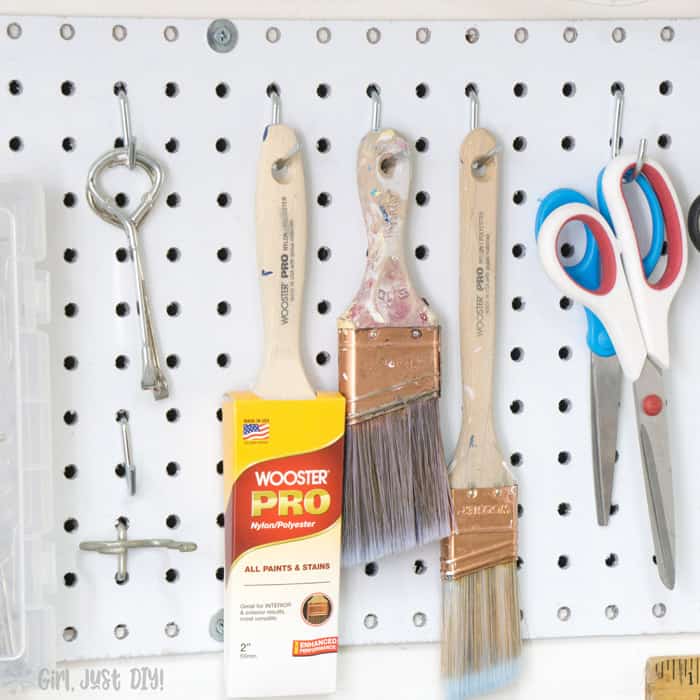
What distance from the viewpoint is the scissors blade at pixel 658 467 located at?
774mm

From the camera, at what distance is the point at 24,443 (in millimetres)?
713

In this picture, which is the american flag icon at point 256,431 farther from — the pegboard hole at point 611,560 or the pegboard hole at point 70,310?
the pegboard hole at point 611,560

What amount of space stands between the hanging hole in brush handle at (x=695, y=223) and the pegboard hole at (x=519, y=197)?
0.12m

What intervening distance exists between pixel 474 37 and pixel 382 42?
67 mm

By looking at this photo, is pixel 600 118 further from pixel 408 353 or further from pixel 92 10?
pixel 92 10

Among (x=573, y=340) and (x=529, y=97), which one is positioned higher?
(x=529, y=97)

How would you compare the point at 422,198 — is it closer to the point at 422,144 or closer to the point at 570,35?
the point at 422,144

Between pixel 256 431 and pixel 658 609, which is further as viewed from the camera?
pixel 658 609

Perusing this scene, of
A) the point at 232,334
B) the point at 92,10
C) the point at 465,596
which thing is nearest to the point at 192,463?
the point at 232,334

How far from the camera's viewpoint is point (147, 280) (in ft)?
2.45

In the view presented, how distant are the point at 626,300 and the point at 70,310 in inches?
15.0

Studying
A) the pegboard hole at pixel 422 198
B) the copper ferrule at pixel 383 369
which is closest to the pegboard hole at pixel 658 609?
the copper ferrule at pixel 383 369

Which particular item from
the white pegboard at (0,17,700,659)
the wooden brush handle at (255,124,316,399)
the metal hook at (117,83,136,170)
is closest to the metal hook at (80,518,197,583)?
the white pegboard at (0,17,700,659)

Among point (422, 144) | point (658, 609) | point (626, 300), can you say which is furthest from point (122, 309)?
point (658, 609)
